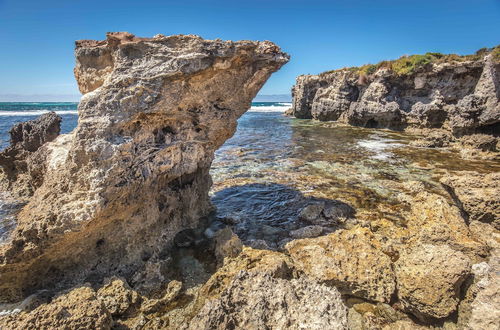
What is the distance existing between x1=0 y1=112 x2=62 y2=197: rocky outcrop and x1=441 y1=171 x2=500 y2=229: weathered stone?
12606 millimetres

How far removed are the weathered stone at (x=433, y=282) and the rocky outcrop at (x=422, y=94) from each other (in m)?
19.4

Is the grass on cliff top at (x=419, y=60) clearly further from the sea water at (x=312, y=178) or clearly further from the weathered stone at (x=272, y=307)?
the weathered stone at (x=272, y=307)

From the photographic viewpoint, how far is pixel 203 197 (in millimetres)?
8461

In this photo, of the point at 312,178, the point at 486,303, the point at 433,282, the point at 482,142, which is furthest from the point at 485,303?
the point at 482,142

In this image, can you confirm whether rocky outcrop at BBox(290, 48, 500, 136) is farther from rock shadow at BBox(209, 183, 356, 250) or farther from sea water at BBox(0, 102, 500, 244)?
rock shadow at BBox(209, 183, 356, 250)

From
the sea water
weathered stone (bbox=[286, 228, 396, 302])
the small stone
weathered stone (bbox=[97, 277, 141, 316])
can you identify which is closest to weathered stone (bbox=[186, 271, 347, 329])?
weathered stone (bbox=[286, 228, 396, 302])

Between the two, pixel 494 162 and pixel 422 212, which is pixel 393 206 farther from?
pixel 494 162

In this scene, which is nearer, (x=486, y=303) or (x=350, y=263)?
(x=486, y=303)

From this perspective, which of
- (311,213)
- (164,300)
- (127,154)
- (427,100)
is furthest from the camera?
(427,100)

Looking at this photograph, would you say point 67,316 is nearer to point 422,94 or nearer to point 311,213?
point 311,213

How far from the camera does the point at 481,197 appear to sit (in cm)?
639

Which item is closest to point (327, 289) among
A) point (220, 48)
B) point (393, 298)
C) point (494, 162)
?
point (393, 298)

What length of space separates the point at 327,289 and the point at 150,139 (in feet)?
15.2

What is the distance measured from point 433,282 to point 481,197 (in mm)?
3621
